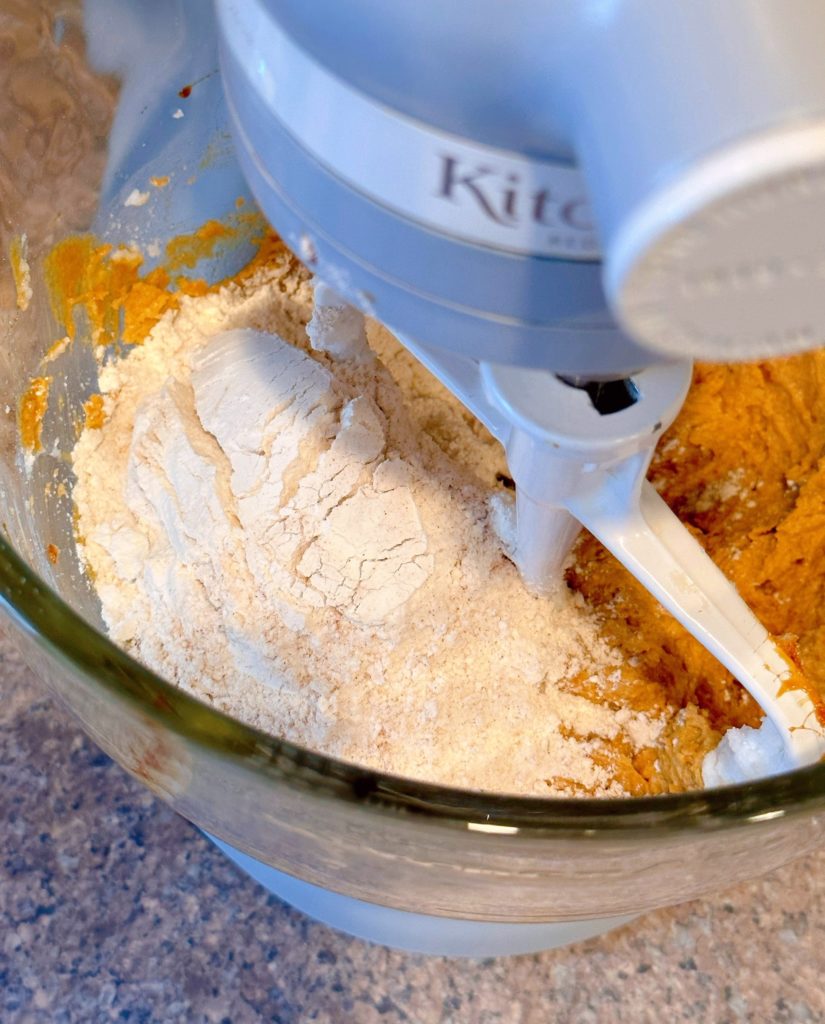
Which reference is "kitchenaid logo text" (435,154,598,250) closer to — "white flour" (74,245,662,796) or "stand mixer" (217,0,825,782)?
"stand mixer" (217,0,825,782)

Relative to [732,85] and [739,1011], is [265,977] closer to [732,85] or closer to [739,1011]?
[739,1011]

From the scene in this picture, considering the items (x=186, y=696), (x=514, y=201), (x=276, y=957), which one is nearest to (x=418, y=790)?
(x=186, y=696)

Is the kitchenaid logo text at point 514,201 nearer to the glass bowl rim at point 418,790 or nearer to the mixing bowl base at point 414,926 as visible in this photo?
the glass bowl rim at point 418,790

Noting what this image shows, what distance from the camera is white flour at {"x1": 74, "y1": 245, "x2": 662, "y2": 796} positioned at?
0.66 meters

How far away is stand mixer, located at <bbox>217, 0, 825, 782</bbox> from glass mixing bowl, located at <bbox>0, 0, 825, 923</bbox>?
0.19 m

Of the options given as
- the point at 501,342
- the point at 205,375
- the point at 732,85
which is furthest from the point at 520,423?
the point at 205,375

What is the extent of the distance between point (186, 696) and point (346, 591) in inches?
9.2

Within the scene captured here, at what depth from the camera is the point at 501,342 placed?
0.33 metres

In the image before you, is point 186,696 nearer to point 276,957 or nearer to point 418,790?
point 418,790

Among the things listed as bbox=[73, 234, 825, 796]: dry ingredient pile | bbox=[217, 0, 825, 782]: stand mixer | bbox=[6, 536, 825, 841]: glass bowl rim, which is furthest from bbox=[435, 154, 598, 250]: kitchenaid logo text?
bbox=[73, 234, 825, 796]: dry ingredient pile

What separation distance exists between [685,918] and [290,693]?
1.00ft

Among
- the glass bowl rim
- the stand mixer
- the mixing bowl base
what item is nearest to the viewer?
the stand mixer

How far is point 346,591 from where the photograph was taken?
67cm

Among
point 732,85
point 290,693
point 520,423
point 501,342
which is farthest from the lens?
point 290,693
